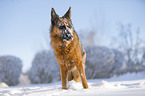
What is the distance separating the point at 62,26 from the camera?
2.46 m

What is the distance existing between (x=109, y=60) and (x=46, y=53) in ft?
13.0

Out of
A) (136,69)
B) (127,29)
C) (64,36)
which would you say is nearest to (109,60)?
(136,69)

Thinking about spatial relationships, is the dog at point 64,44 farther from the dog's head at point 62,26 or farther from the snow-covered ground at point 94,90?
the snow-covered ground at point 94,90

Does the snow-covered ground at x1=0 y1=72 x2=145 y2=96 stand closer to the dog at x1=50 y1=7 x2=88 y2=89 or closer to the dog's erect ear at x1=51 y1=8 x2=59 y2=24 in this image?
the dog at x1=50 y1=7 x2=88 y2=89

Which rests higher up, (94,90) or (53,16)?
(53,16)

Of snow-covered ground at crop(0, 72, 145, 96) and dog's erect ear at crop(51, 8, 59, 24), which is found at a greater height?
dog's erect ear at crop(51, 8, 59, 24)

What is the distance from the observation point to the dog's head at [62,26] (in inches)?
95.2

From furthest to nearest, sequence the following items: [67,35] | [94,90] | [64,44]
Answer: [64,44], [67,35], [94,90]

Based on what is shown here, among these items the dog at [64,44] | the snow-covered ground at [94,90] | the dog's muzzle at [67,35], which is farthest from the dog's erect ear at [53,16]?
the snow-covered ground at [94,90]

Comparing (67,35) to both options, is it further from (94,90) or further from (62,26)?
(94,90)

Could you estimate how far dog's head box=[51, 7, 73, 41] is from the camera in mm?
2418

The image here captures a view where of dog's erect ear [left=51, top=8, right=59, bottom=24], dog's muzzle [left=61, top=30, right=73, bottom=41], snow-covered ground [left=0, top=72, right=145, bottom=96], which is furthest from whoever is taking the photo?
dog's erect ear [left=51, top=8, right=59, bottom=24]

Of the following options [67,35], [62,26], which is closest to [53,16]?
[62,26]

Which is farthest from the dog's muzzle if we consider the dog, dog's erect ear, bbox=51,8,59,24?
dog's erect ear, bbox=51,8,59,24
